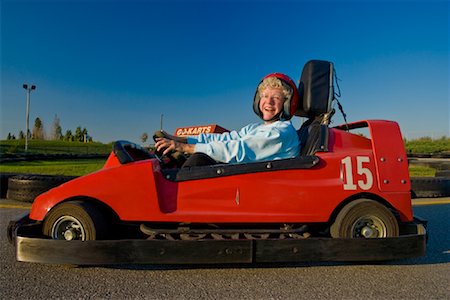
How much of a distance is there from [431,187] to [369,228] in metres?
3.90

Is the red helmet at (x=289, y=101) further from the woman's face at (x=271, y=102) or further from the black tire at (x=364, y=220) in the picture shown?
the black tire at (x=364, y=220)

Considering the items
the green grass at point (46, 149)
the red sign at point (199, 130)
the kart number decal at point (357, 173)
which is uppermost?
the green grass at point (46, 149)

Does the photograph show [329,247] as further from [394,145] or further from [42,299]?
[42,299]

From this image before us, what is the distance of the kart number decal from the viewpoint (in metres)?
2.46

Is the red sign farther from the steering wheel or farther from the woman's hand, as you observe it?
the woman's hand

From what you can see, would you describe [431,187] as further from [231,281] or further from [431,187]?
[231,281]

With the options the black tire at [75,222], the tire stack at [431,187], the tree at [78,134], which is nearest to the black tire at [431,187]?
the tire stack at [431,187]

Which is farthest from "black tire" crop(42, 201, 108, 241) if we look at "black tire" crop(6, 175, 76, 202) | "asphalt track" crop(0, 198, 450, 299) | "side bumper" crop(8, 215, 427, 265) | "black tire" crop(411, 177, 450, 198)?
"black tire" crop(411, 177, 450, 198)

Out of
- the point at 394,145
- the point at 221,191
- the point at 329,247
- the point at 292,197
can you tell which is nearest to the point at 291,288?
the point at 329,247

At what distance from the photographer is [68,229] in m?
2.32

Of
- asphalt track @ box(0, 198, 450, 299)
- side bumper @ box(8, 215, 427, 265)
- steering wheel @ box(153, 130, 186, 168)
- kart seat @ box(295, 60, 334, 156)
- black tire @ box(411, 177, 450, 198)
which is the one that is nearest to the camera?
asphalt track @ box(0, 198, 450, 299)

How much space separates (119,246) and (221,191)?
80cm

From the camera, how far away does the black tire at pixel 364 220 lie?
239 cm

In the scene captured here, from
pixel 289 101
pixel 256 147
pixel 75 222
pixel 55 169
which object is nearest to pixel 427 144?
pixel 55 169
